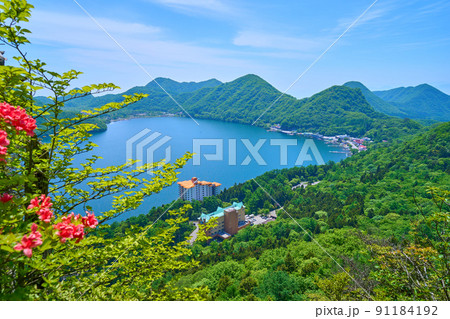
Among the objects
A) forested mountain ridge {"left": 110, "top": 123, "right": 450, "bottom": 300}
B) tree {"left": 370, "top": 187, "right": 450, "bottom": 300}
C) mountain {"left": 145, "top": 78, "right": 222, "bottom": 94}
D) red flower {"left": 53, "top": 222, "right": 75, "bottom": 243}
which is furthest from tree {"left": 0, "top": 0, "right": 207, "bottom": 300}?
forested mountain ridge {"left": 110, "top": 123, "right": 450, "bottom": 300}

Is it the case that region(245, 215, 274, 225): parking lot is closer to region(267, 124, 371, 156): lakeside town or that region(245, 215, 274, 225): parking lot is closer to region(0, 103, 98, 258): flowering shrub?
region(267, 124, 371, 156): lakeside town

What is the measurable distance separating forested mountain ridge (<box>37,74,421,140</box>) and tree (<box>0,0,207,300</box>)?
5512mm

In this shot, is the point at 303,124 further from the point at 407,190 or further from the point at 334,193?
the point at 407,190

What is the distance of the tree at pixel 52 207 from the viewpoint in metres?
1.09

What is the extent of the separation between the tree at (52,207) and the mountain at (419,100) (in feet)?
126

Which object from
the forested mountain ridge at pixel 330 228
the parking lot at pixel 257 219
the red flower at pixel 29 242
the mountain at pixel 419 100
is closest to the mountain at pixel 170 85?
the red flower at pixel 29 242

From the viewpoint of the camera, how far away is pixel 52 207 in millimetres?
1635

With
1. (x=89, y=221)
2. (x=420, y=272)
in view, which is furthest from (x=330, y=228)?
(x=89, y=221)

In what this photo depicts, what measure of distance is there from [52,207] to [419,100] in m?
48.0

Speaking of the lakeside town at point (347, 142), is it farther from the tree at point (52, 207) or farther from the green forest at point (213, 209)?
the tree at point (52, 207)

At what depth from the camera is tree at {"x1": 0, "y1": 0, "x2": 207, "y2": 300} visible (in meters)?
1.09
